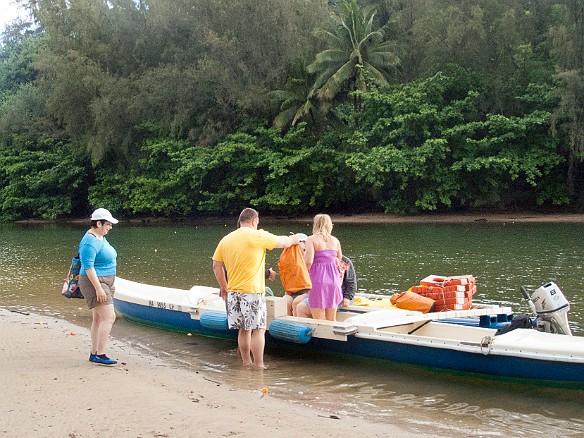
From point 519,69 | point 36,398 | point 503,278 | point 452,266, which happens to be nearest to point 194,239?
point 452,266

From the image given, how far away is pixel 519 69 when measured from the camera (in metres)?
36.2

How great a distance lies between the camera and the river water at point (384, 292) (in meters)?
7.06

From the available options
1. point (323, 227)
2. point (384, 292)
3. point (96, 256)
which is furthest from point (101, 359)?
point (384, 292)

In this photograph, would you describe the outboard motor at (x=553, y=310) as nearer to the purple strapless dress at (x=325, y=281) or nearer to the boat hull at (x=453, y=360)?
the boat hull at (x=453, y=360)

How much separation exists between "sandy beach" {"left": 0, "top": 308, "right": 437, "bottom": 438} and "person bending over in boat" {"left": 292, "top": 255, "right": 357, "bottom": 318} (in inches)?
63.5

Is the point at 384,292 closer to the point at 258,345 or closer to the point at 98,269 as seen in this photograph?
the point at 258,345

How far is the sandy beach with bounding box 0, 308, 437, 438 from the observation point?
5699mm

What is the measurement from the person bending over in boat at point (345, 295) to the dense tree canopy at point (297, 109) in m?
26.4

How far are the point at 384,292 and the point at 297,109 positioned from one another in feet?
88.5

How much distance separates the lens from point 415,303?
9836 millimetres

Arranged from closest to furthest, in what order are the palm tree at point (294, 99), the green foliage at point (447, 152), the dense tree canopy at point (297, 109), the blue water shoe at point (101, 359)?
the blue water shoe at point (101, 359), the green foliage at point (447, 152), the dense tree canopy at point (297, 109), the palm tree at point (294, 99)

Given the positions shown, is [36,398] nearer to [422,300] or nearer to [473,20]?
[422,300]

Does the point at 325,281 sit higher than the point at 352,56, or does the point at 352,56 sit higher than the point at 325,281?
the point at 352,56

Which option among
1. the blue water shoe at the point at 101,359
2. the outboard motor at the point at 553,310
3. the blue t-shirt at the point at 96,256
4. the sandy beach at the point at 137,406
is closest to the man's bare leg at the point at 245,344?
the sandy beach at the point at 137,406
